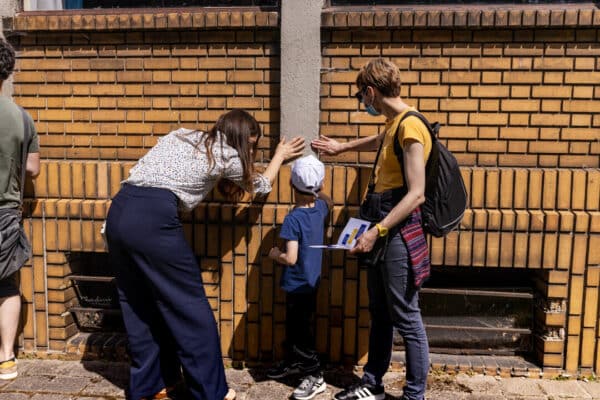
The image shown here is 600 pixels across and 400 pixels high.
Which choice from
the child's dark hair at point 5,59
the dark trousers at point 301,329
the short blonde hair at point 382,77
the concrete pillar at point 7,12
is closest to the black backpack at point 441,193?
the short blonde hair at point 382,77

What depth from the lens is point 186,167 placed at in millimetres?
3143

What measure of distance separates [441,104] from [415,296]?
4.36 ft

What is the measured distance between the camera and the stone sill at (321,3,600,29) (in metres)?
3.63

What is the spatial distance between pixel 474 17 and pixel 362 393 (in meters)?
2.34

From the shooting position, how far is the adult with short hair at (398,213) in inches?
114

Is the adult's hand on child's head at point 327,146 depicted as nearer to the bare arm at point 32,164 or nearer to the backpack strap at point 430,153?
the backpack strap at point 430,153

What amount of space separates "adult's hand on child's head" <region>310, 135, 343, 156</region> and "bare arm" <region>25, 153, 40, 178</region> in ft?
5.62

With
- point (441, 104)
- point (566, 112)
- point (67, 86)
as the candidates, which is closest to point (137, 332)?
point (67, 86)

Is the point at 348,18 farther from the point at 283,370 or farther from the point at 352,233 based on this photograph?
the point at 283,370

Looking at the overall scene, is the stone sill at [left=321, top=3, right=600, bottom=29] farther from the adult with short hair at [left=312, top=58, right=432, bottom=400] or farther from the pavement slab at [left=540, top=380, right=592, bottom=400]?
the pavement slab at [left=540, top=380, right=592, bottom=400]

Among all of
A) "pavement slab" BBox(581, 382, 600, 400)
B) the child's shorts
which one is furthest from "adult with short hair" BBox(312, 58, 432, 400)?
the child's shorts

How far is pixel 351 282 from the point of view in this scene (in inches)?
148

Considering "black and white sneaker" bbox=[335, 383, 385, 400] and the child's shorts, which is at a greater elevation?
the child's shorts

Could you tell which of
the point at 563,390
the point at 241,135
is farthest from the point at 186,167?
the point at 563,390
